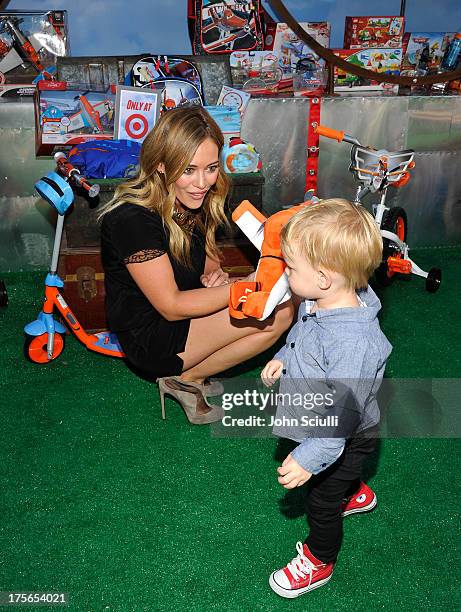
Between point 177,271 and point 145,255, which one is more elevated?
point 145,255

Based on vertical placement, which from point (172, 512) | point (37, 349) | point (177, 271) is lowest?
point (172, 512)

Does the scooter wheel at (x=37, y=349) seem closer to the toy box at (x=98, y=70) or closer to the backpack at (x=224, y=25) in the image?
the toy box at (x=98, y=70)

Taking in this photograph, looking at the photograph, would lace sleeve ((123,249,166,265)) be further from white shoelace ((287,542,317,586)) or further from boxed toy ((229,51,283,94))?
boxed toy ((229,51,283,94))

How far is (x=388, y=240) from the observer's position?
3562 millimetres

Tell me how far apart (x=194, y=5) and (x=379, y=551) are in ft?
10.0

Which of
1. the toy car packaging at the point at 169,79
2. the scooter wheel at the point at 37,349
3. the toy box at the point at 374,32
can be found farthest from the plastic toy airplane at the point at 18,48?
the toy box at the point at 374,32

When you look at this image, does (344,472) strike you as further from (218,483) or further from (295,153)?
(295,153)

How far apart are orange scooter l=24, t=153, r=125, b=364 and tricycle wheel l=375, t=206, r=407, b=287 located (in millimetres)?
1516

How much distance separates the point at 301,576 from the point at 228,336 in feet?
3.00

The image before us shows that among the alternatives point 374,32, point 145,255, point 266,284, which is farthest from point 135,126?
point 266,284

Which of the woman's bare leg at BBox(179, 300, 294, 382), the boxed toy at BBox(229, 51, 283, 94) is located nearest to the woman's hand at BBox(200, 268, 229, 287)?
the woman's bare leg at BBox(179, 300, 294, 382)

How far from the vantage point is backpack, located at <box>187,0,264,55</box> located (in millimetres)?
3805

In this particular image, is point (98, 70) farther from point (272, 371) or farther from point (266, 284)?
point (272, 371)

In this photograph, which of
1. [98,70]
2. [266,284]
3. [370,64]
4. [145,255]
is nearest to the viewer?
[266,284]
